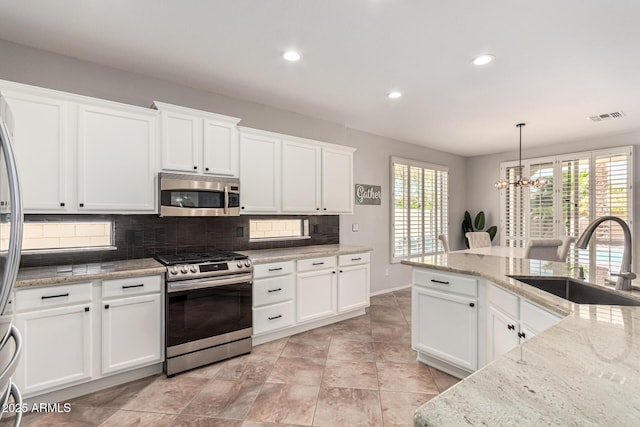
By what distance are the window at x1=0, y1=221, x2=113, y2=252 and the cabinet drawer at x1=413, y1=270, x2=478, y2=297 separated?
2759 millimetres

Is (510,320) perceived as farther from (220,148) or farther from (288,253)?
(220,148)

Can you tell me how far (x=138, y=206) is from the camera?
2.71m

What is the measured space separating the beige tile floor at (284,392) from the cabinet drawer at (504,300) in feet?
2.70

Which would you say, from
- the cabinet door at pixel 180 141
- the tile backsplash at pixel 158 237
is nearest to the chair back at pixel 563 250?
the tile backsplash at pixel 158 237

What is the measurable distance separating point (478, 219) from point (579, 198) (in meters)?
1.69

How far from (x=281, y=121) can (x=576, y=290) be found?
337 cm

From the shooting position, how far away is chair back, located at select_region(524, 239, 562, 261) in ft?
11.3

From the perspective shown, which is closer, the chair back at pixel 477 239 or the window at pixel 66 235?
the window at pixel 66 235

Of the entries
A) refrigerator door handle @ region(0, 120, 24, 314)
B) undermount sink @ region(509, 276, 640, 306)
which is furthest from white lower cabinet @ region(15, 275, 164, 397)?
undermount sink @ region(509, 276, 640, 306)

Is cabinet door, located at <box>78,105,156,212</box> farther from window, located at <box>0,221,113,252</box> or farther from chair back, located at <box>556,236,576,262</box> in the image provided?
chair back, located at <box>556,236,576,262</box>

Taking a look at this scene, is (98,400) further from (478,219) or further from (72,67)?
(478,219)

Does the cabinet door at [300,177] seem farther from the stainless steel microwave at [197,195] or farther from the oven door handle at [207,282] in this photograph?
the oven door handle at [207,282]

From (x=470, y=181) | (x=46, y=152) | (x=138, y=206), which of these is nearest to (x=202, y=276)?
(x=138, y=206)

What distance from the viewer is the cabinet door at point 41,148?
2.23 meters
